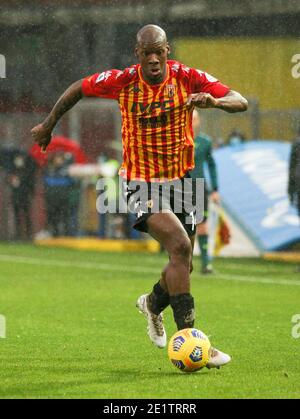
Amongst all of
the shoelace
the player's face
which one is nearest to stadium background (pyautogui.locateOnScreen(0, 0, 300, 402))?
the shoelace

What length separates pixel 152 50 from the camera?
906 cm

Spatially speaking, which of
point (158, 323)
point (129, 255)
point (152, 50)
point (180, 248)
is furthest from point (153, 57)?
point (129, 255)

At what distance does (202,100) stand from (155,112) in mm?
832

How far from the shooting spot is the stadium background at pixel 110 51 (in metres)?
26.5

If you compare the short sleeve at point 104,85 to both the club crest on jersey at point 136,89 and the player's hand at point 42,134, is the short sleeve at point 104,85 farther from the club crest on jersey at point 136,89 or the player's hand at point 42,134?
the player's hand at point 42,134

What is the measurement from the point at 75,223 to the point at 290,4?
6093 mm

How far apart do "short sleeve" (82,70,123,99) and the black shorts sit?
66 centimetres

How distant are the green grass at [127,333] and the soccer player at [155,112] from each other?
29.6 inches

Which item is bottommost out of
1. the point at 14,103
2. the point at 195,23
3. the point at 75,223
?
the point at 75,223

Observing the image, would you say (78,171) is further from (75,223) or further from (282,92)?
(282,92)

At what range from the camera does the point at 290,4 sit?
2561 centimetres

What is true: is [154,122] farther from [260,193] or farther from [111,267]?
[260,193]
